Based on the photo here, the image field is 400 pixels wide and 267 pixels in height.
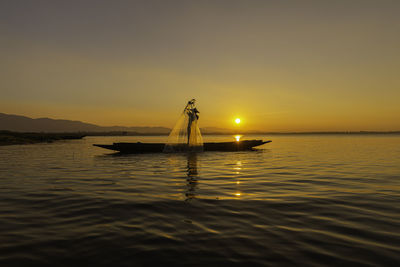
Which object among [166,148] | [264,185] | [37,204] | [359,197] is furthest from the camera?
[166,148]

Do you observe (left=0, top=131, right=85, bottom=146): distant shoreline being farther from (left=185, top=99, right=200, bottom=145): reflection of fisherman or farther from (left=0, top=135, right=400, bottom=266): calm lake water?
(left=0, top=135, right=400, bottom=266): calm lake water

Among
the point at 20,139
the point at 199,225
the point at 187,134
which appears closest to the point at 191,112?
the point at 187,134

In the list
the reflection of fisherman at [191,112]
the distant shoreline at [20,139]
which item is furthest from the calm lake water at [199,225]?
the distant shoreline at [20,139]

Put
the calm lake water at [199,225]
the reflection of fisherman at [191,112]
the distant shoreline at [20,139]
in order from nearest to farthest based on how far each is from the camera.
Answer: the calm lake water at [199,225]
the reflection of fisherman at [191,112]
the distant shoreline at [20,139]

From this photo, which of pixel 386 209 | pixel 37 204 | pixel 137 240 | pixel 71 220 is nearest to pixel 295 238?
pixel 137 240

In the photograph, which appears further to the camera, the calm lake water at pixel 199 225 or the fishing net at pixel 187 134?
the fishing net at pixel 187 134

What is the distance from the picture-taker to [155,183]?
14336mm

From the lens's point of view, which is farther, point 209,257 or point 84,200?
point 84,200

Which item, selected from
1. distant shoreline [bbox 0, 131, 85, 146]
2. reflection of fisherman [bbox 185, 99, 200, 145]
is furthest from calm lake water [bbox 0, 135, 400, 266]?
distant shoreline [bbox 0, 131, 85, 146]

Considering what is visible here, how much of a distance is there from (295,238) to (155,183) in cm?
956

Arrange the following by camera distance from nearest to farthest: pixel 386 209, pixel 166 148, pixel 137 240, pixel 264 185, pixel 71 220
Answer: pixel 137 240 < pixel 71 220 < pixel 386 209 < pixel 264 185 < pixel 166 148

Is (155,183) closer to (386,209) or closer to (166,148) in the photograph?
(386,209)

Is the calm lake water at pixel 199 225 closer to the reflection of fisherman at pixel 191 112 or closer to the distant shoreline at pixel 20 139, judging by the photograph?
the reflection of fisherman at pixel 191 112

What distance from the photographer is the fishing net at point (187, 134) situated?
32750mm
